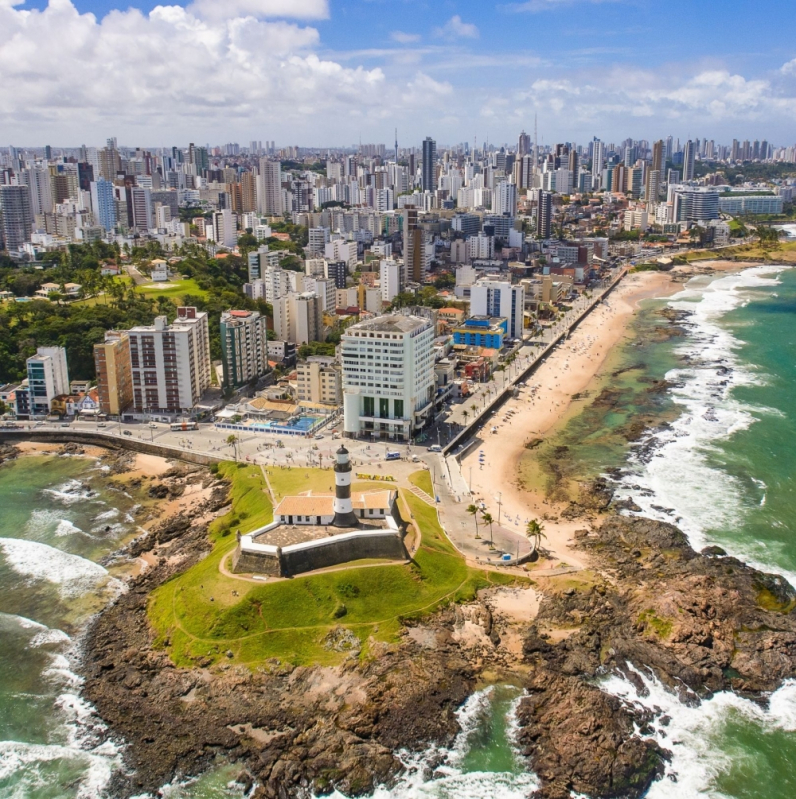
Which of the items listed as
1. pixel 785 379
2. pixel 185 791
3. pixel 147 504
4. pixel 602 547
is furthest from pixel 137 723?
pixel 785 379

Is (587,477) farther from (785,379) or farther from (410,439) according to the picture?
(785,379)

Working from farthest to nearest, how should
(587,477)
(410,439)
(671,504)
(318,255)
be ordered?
(318,255) → (410,439) → (587,477) → (671,504)

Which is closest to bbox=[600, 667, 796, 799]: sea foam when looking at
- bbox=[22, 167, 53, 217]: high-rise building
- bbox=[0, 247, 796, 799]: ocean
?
bbox=[0, 247, 796, 799]: ocean

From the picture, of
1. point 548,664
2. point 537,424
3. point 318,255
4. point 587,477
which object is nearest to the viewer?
point 548,664

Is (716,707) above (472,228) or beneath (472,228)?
beneath

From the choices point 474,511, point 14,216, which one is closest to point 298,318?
point 474,511

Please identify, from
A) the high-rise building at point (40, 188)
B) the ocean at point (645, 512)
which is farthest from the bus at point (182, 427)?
the high-rise building at point (40, 188)

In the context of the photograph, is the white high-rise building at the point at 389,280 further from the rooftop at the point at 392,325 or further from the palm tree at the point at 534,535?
the palm tree at the point at 534,535

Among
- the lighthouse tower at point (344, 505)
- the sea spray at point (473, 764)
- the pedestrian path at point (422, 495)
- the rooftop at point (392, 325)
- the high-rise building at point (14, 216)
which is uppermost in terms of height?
the high-rise building at point (14, 216)
